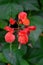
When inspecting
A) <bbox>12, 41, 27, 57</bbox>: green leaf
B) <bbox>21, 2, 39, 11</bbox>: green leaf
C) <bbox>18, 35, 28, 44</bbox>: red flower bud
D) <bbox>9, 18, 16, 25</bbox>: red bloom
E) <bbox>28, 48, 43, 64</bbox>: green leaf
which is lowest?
<bbox>28, 48, 43, 64</bbox>: green leaf

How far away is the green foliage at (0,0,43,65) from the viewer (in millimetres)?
928

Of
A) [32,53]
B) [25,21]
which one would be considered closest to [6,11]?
[25,21]

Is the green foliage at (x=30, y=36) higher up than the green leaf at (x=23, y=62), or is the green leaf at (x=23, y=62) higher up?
the green foliage at (x=30, y=36)

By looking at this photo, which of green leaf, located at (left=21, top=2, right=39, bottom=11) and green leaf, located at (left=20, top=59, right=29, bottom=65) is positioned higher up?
green leaf, located at (left=21, top=2, right=39, bottom=11)

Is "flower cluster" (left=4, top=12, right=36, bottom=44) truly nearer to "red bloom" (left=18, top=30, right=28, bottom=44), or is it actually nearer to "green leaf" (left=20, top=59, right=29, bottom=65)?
"red bloom" (left=18, top=30, right=28, bottom=44)

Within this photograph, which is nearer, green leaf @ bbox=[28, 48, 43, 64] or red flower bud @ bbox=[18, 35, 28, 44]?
red flower bud @ bbox=[18, 35, 28, 44]

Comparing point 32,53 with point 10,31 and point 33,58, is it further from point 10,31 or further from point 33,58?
point 10,31

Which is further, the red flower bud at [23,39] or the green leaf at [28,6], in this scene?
the green leaf at [28,6]

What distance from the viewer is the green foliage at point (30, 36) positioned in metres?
0.93

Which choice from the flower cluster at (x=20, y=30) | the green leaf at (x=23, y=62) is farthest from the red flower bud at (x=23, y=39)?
the green leaf at (x=23, y=62)

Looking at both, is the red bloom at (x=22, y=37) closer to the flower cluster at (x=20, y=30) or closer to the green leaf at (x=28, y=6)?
the flower cluster at (x=20, y=30)

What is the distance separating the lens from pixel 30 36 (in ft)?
3.03

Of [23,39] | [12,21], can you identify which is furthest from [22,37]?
[12,21]

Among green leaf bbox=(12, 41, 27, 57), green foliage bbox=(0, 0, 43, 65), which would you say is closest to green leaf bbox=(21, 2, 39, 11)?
green foliage bbox=(0, 0, 43, 65)
